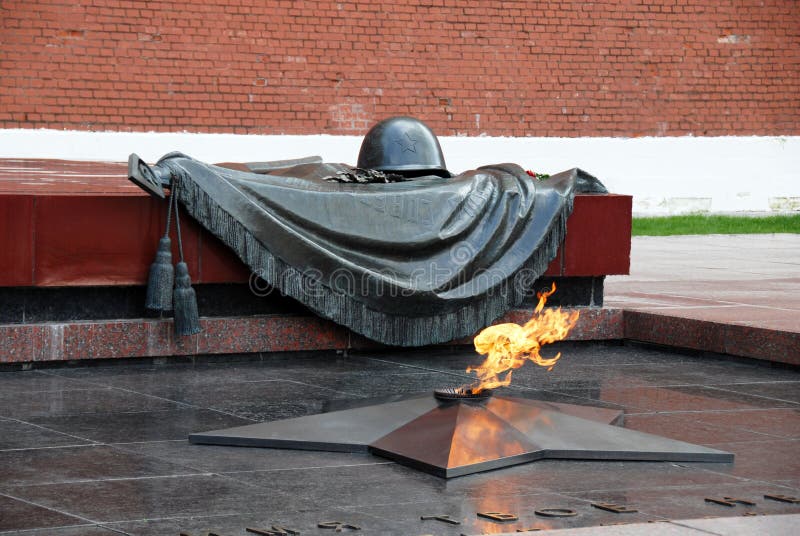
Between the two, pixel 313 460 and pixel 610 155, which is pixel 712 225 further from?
pixel 313 460

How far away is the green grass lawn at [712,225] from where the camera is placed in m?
12.6

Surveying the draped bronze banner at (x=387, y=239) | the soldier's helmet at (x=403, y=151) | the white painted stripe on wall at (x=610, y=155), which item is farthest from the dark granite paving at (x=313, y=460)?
the white painted stripe on wall at (x=610, y=155)

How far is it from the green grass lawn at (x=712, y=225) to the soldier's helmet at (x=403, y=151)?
22.1 feet

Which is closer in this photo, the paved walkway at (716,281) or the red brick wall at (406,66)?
the paved walkway at (716,281)

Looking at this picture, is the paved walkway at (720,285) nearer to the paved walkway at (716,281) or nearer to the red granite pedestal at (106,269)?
the paved walkway at (716,281)

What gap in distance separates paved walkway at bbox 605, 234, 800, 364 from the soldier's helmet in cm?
122

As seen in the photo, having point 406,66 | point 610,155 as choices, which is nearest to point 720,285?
point 406,66

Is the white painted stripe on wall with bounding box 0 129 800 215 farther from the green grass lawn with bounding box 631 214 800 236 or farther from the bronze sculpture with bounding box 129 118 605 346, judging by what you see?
the bronze sculpture with bounding box 129 118 605 346

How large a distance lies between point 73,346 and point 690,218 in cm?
950

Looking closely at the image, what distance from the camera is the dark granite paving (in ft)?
9.45

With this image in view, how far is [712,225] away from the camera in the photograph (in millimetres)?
13039

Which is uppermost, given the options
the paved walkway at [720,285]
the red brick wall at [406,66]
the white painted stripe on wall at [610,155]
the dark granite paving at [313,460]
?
the red brick wall at [406,66]

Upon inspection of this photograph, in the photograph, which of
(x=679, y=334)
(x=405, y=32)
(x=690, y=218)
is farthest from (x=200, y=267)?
(x=690, y=218)

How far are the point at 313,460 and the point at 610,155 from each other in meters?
10.2
